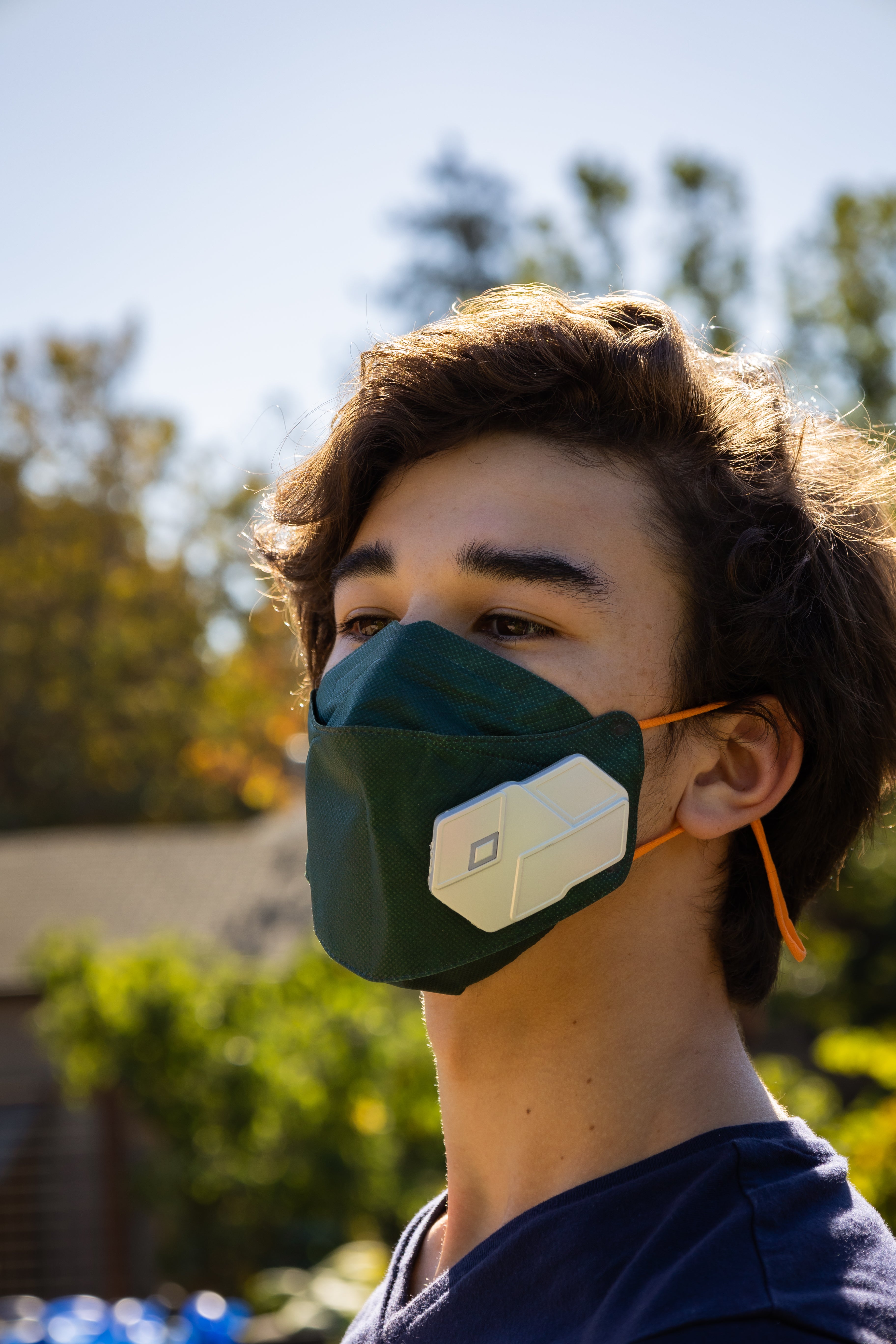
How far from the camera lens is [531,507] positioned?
6.10ft

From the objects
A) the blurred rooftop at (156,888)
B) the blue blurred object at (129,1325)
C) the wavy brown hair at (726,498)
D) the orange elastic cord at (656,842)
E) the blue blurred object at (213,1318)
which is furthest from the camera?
the blurred rooftop at (156,888)

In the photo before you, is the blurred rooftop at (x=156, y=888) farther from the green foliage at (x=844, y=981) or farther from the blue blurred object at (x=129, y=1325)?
the blue blurred object at (x=129, y=1325)

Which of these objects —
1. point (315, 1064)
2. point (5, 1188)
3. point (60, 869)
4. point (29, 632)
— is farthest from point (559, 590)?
point (29, 632)

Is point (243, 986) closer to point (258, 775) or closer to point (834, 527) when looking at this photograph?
point (834, 527)

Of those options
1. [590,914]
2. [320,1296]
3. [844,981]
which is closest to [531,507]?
[590,914]

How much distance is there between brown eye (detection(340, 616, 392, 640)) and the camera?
2.05m

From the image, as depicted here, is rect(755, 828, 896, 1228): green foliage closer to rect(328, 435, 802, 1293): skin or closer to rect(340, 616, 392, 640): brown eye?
rect(328, 435, 802, 1293): skin

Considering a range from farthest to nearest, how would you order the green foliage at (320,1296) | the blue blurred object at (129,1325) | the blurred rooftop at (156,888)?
the blurred rooftop at (156,888) < the green foliage at (320,1296) < the blue blurred object at (129,1325)

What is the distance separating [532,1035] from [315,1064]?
6.55 metres

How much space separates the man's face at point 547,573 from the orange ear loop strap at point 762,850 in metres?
0.03

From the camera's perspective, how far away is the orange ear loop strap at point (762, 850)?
186 centimetres

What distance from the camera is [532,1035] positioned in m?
1.81

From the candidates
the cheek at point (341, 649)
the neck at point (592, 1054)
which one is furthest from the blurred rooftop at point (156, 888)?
the neck at point (592, 1054)

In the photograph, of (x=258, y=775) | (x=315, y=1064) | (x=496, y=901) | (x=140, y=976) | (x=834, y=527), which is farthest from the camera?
(x=258, y=775)
